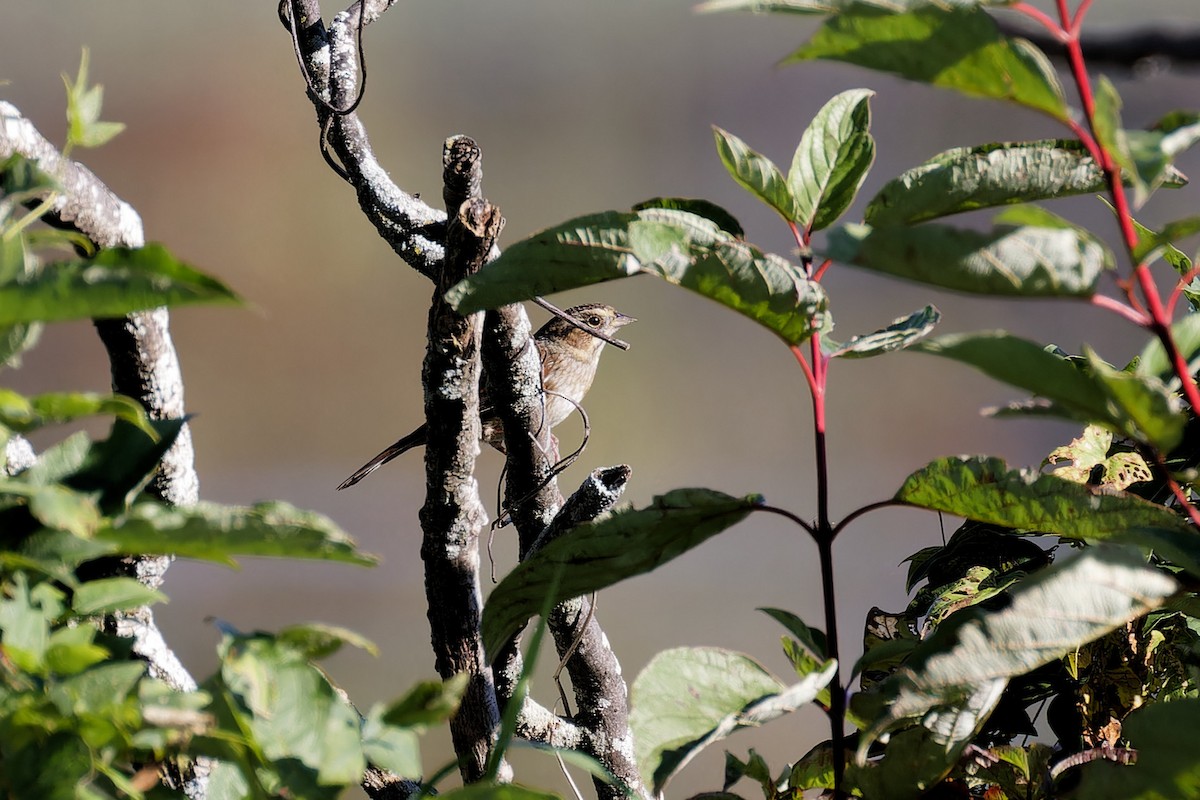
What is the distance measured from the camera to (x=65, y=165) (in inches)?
26.3

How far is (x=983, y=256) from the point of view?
0.42 m

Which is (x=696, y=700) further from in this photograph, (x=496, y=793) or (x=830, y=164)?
(x=830, y=164)

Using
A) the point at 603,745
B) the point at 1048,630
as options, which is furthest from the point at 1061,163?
the point at 603,745

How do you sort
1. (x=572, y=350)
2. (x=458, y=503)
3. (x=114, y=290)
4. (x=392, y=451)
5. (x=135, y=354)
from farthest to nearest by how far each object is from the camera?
(x=572, y=350), (x=392, y=451), (x=458, y=503), (x=135, y=354), (x=114, y=290)

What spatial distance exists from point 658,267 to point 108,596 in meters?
0.30

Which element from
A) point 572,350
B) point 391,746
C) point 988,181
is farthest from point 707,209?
point 572,350

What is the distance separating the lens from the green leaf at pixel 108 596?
448 millimetres

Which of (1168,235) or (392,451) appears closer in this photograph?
(1168,235)

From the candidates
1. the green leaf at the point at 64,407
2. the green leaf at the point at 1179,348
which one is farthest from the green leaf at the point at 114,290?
the green leaf at the point at 1179,348

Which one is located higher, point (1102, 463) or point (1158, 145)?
point (1158, 145)

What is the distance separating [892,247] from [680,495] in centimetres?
21

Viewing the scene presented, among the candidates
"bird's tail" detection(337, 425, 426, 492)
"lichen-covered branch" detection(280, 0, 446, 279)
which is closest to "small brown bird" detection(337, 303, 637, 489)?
"bird's tail" detection(337, 425, 426, 492)

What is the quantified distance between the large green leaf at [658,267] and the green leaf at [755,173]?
1.9 inches

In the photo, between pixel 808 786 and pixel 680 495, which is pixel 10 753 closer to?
pixel 680 495
